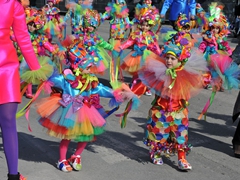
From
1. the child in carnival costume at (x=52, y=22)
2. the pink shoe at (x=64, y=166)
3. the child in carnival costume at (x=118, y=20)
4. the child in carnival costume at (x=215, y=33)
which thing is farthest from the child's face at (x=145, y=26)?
the pink shoe at (x=64, y=166)

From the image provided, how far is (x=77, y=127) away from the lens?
197 inches

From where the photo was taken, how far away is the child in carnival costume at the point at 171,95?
519 centimetres

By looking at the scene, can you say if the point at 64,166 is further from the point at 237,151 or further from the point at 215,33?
the point at 215,33

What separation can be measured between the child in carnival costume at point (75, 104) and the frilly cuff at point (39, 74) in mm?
223

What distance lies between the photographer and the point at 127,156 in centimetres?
583

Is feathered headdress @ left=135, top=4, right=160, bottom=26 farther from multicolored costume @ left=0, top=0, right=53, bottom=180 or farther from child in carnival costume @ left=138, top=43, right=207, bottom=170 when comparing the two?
multicolored costume @ left=0, top=0, right=53, bottom=180

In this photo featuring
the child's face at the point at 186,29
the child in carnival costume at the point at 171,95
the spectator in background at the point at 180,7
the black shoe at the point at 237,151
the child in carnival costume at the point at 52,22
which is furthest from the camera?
the spectator in background at the point at 180,7

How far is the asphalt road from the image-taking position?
17.3 ft

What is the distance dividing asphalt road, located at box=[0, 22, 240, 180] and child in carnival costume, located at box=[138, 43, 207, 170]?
0.28 metres

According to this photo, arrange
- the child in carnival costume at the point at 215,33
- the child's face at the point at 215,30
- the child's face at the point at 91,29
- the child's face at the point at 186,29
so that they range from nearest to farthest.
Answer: the child's face at the point at 186,29 → the child's face at the point at 91,29 → the child in carnival costume at the point at 215,33 → the child's face at the point at 215,30

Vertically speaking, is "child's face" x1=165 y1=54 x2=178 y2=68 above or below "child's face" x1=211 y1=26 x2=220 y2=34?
above

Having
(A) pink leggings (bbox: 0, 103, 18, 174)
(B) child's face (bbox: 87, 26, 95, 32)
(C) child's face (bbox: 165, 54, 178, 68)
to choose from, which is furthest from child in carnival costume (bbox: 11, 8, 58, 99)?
(A) pink leggings (bbox: 0, 103, 18, 174)

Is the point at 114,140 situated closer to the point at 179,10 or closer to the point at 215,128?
the point at 215,128

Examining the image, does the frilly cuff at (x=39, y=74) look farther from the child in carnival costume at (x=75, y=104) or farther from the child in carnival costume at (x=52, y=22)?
the child in carnival costume at (x=52, y=22)
